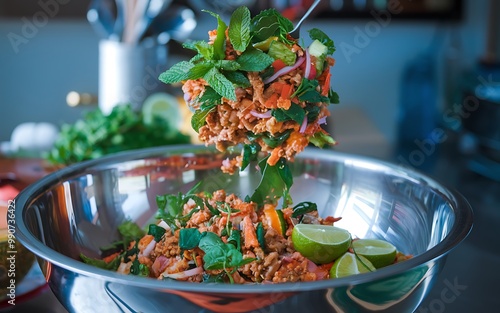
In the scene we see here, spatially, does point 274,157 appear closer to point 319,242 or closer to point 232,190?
point 319,242

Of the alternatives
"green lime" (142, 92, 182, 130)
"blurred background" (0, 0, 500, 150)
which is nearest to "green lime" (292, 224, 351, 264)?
"green lime" (142, 92, 182, 130)

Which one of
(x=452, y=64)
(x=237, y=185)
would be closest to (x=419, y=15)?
(x=452, y=64)

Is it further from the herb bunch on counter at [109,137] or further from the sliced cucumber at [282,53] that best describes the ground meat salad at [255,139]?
the herb bunch on counter at [109,137]

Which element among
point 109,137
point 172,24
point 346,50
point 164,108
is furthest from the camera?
point 346,50

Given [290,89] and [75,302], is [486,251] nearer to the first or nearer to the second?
[290,89]

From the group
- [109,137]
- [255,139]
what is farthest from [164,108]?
[255,139]
